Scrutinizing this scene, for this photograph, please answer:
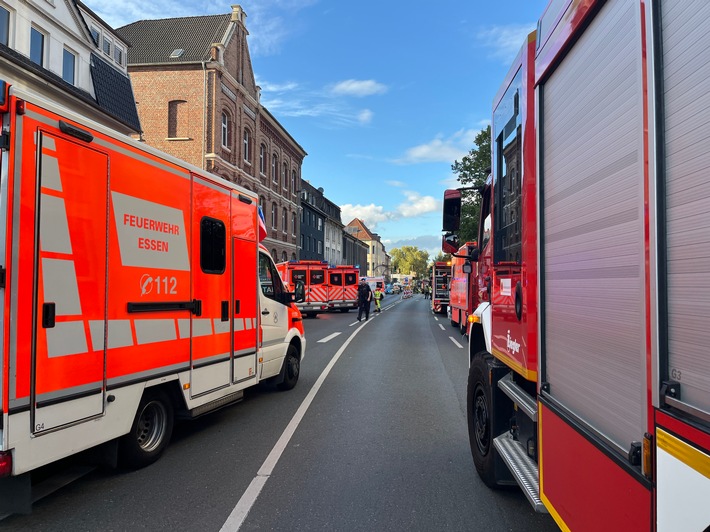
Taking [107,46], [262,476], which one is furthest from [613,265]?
[107,46]

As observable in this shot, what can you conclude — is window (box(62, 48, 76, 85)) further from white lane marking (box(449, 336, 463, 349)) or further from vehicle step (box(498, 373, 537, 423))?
vehicle step (box(498, 373, 537, 423))

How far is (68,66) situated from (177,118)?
11.7 m

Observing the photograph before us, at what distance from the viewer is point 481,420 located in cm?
401

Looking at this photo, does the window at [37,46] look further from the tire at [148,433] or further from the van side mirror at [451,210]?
the van side mirror at [451,210]

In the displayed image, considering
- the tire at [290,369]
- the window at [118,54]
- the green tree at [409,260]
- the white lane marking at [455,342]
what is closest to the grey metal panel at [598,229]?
the tire at [290,369]

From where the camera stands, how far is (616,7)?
177cm

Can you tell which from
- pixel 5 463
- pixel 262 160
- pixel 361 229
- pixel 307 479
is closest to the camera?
pixel 5 463

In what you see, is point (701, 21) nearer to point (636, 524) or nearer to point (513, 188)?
point (636, 524)

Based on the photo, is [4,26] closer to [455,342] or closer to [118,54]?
[118,54]

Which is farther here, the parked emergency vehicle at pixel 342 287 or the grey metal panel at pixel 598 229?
the parked emergency vehicle at pixel 342 287

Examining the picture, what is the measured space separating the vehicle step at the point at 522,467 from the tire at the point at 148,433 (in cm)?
297

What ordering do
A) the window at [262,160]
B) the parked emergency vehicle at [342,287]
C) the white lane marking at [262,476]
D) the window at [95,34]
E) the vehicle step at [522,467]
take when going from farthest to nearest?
the window at [262,160] < the parked emergency vehicle at [342,287] < the window at [95,34] < the white lane marking at [262,476] < the vehicle step at [522,467]

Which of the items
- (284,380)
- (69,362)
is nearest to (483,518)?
(69,362)

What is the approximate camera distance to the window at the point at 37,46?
1388cm
